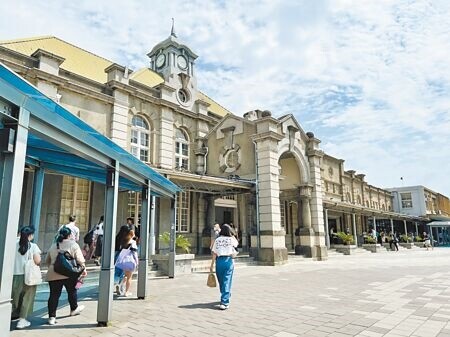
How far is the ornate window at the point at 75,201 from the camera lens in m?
13.7

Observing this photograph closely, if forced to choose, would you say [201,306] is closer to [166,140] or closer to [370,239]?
[166,140]

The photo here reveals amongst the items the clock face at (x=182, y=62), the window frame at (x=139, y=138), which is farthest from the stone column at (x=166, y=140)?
the clock face at (x=182, y=62)

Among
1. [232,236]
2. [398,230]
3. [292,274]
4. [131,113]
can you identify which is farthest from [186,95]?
[398,230]

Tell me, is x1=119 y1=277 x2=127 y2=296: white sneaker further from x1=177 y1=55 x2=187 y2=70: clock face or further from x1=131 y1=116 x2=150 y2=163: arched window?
x1=177 y1=55 x2=187 y2=70: clock face

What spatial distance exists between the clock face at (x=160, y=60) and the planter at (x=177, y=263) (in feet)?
52.7

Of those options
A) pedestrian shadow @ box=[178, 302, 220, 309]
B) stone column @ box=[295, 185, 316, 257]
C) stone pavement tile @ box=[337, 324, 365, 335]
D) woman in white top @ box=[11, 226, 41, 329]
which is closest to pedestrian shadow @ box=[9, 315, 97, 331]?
woman in white top @ box=[11, 226, 41, 329]

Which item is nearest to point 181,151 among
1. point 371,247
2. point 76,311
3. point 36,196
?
point 36,196

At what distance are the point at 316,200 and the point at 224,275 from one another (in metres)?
13.2

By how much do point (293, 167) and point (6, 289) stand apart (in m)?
17.2

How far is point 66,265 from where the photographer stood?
5.27 meters

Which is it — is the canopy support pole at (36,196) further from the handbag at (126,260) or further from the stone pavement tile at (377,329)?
the stone pavement tile at (377,329)

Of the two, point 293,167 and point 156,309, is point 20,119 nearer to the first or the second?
point 156,309

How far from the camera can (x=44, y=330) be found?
16.1ft

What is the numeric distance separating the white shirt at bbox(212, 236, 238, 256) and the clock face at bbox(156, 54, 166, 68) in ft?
64.0
